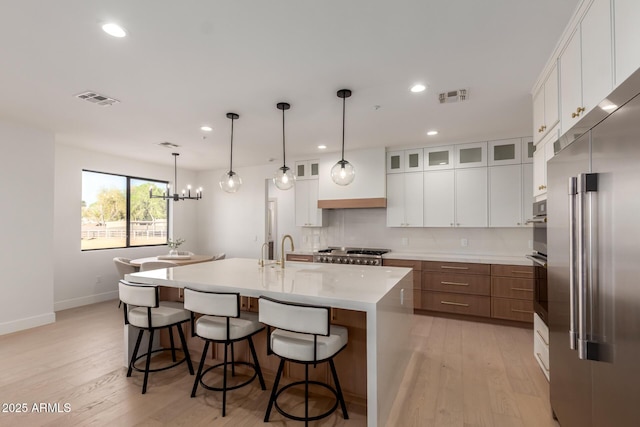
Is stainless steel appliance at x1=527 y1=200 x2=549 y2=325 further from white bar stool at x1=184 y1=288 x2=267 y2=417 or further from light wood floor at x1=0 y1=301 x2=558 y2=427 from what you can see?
white bar stool at x1=184 y1=288 x2=267 y2=417

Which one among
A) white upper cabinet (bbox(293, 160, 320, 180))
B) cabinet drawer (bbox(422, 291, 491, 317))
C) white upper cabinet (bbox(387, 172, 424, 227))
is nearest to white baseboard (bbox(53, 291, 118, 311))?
white upper cabinet (bbox(293, 160, 320, 180))

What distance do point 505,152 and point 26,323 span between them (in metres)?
6.96

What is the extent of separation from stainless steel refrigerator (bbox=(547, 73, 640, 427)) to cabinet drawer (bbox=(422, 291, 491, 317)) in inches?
106

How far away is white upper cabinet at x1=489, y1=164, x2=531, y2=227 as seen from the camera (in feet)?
14.3

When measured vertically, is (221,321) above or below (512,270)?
below

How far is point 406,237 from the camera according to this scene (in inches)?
208

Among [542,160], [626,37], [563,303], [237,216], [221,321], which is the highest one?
[626,37]

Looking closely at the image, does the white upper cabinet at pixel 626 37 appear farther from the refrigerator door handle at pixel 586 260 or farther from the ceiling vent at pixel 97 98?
the ceiling vent at pixel 97 98

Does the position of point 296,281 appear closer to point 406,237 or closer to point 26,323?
point 406,237

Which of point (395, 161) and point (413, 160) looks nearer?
point (413, 160)

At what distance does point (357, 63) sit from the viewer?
241 centimetres

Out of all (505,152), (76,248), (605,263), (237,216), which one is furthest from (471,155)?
(76,248)

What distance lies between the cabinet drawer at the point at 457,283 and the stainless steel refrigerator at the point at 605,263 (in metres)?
2.68

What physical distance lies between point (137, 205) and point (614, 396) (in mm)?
7024
